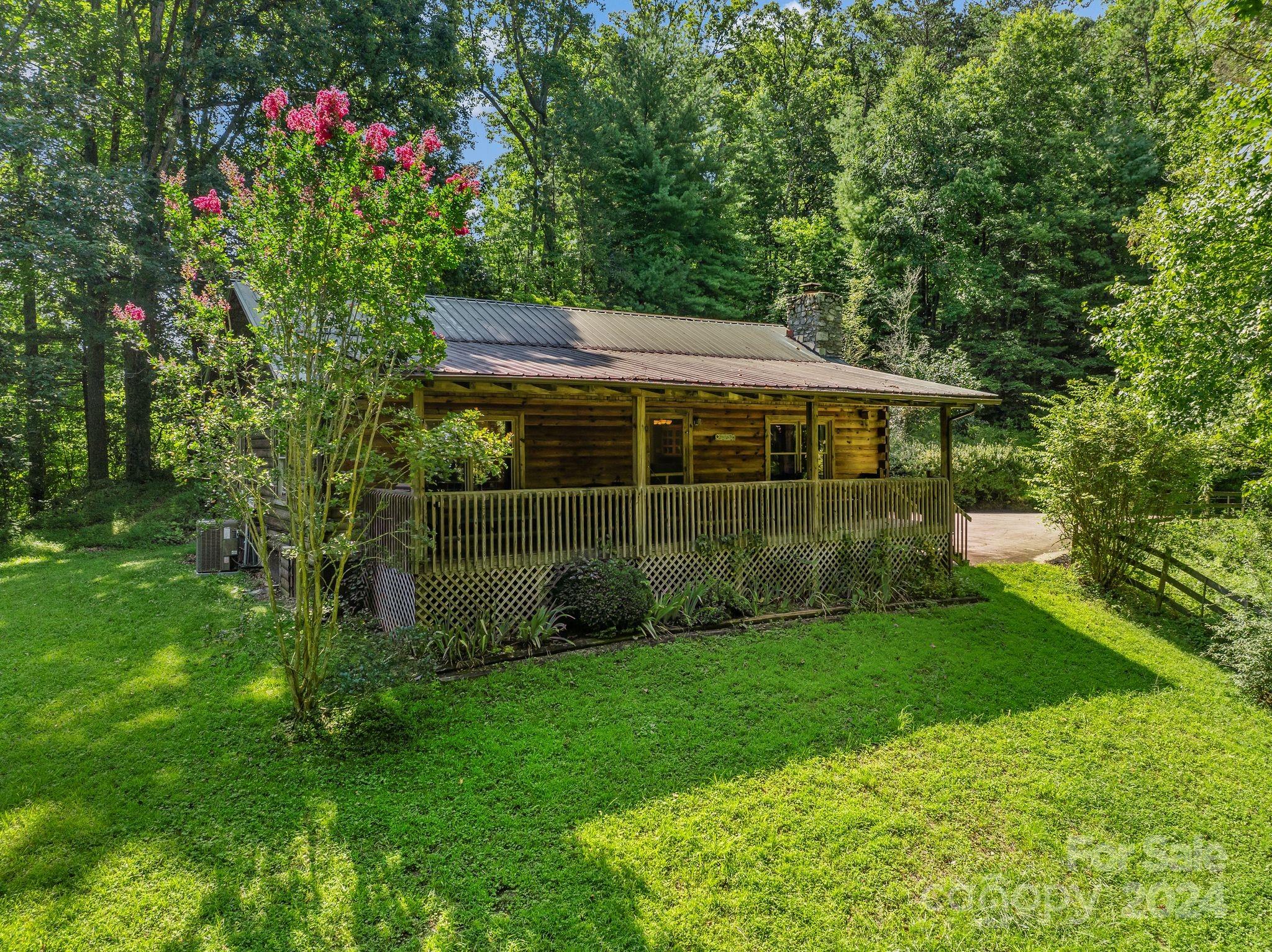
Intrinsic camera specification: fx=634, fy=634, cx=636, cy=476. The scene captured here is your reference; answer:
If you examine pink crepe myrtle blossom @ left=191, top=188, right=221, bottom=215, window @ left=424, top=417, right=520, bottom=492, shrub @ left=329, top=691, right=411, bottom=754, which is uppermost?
pink crepe myrtle blossom @ left=191, top=188, right=221, bottom=215

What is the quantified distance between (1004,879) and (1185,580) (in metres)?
10.8

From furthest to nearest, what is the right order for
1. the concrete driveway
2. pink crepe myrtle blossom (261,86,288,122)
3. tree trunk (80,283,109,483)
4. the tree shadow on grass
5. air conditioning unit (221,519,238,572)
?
1. tree trunk (80,283,109,483)
2. the concrete driveway
3. air conditioning unit (221,519,238,572)
4. pink crepe myrtle blossom (261,86,288,122)
5. the tree shadow on grass

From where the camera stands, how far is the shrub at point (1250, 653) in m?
7.94

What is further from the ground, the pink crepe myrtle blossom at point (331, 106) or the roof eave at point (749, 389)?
the pink crepe myrtle blossom at point (331, 106)

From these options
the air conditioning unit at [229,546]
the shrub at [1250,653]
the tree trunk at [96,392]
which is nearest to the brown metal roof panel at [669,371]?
the shrub at [1250,653]

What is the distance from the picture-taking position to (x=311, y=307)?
544 centimetres

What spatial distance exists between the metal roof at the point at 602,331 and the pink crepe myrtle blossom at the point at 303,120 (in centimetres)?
603

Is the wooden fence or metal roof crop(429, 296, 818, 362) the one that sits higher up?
metal roof crop(429, 296, 818, 362)

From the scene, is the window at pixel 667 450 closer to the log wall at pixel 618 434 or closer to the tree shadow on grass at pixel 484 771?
the log wall at pixel 618 434

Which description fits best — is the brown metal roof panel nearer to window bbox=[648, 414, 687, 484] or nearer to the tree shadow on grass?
window bbox=[648, 414, 687, 484]

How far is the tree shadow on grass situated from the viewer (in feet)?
13.3

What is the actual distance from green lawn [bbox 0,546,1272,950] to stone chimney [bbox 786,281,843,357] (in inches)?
372

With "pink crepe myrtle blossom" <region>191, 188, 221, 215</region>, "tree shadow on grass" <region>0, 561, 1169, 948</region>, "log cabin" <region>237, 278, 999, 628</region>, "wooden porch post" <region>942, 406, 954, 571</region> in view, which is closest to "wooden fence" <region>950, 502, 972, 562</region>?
"wooden porch post" <region>942, 406, 954, 571</region>

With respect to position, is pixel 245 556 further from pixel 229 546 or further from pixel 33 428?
pixel 33 428
